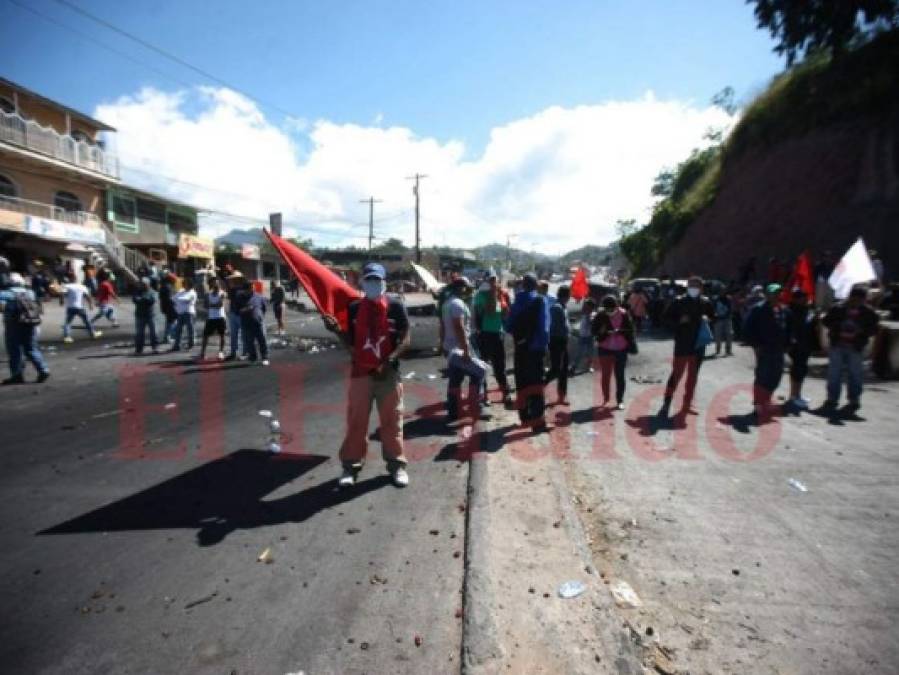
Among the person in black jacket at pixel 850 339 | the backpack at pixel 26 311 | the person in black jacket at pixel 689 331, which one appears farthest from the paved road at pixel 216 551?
the person in black jacket at pixel 850 339

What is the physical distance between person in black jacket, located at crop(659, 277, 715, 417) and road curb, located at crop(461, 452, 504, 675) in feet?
13.5

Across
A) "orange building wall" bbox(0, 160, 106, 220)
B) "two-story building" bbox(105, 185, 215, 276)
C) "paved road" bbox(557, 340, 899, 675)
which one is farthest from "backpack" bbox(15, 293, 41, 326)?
"two-story building" bbox(105, 185, 215, 276)

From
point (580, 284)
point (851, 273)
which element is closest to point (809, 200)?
point (580, 284)

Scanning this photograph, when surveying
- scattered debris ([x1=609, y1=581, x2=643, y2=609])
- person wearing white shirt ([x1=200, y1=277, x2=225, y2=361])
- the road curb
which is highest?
person wearing white shirt ([x1=200, y1=277, x2=225, y2=361])

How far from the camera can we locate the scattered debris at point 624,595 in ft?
9.59

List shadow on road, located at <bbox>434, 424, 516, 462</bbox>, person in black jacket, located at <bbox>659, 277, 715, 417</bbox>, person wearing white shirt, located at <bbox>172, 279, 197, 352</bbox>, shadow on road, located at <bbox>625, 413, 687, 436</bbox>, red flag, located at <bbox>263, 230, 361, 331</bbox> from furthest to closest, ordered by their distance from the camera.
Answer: person wearing white shirt, located at <bbox>172, 279, 197, 352</bbox>
person in black jacket, located at <bbox>659, 277, 715, 417</bbox>
shadow on road, located at <bbox>625, 413, 687, 436</bbox>
shadow on road, located at <bbox>434, 424, 516, 462</bbox>
red flag, located at <bbox>263, 230, 361, 331</bbox>

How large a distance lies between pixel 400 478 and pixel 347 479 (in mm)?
456

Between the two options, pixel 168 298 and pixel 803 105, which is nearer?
pixel 168 298

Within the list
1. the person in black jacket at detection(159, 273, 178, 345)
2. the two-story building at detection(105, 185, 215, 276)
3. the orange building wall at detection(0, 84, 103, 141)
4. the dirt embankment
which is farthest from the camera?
the two-story building at detection(105, 185, 215, 276)

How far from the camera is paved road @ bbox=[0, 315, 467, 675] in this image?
98.7 inches

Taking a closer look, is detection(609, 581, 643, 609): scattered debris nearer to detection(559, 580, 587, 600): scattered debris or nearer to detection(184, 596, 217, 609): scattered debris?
detection(559, 580, 587, 600): scattered debris

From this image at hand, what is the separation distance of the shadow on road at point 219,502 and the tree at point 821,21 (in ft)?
97.0

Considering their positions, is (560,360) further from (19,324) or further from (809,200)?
(809,200)

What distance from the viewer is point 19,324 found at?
8180 mm
